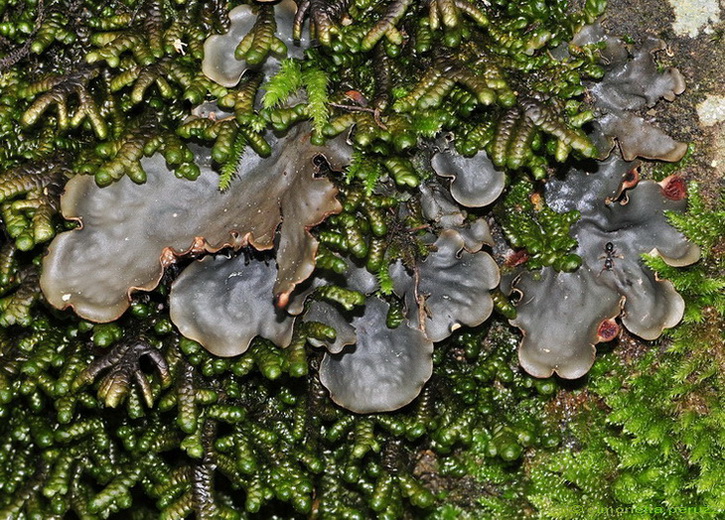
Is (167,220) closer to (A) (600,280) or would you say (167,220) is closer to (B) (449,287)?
(B) (449,287)

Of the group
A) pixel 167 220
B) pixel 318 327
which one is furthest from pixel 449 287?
pixel 167 220

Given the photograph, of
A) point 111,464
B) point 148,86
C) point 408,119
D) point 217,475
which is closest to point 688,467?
point 408,119

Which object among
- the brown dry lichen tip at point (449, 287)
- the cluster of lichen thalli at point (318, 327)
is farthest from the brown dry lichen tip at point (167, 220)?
the brown dry lichen tip at point (449, 287)

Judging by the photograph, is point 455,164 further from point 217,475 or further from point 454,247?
point 217,475

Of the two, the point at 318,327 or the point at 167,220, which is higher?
the point at 167,220

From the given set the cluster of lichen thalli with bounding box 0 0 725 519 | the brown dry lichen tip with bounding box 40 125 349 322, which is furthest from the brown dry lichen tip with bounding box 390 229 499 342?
the brown dry lichen tip with bounding box 40 125 349 322
